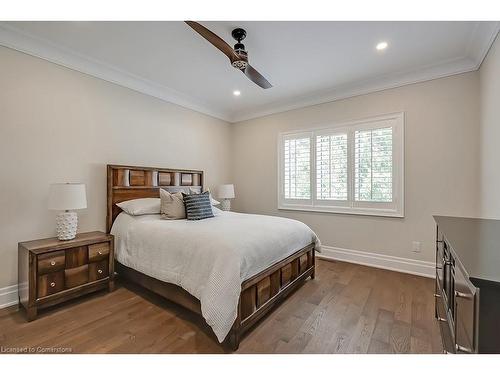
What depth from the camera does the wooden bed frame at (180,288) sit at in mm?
1872

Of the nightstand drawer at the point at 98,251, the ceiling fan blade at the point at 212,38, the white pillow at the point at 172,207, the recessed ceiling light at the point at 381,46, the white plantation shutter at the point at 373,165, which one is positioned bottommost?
the nightstand drawer at the point at 98,251

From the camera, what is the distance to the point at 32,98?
242 centimetres

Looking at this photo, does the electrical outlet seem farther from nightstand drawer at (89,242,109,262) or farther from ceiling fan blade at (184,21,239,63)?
nightstand drawer at (89,242,109,262)

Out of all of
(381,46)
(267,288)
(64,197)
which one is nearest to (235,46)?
(381,46)

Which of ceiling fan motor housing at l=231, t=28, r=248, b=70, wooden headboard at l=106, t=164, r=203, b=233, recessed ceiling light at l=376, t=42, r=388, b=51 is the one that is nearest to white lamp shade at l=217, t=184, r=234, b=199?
wooden headboard at l=106, t=164, r=203, b=233

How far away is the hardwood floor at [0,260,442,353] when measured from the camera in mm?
1722

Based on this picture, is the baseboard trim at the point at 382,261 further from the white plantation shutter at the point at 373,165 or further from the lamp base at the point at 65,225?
the lamp base at the point at 65,225

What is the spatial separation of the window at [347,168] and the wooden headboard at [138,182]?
6.03 feet

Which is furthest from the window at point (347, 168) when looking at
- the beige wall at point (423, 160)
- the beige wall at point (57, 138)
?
the beige wall at point (57, 138)

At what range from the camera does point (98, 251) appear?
2.48m

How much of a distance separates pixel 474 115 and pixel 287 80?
2.30m
